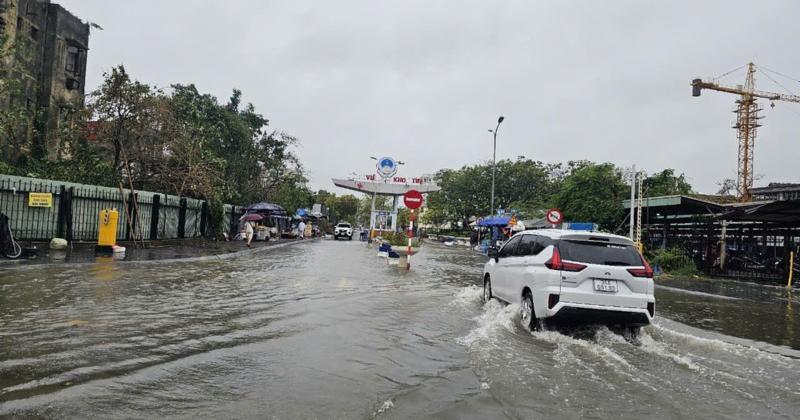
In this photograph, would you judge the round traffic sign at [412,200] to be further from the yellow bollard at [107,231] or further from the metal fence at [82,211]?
the metal fence at [82,211]

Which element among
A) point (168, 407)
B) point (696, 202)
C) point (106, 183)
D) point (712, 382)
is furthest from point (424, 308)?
point (106, 183)

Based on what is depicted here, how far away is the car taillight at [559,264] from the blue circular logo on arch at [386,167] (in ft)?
96.8

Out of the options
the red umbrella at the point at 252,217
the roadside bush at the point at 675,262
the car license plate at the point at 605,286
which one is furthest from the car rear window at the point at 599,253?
the red umbrella at the point at 252,217

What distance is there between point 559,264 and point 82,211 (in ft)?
57.2

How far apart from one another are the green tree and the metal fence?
20.9 metres

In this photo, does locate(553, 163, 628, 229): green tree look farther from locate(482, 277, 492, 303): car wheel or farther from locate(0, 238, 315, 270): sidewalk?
locate(482, 277, 492, 303): car wheel

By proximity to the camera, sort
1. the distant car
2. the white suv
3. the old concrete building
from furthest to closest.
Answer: the distant car, the old concrete building, the white suv

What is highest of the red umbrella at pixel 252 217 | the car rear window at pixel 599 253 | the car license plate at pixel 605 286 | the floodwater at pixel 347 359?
the red umbrella at pixel 252 217

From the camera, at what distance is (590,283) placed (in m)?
7.31

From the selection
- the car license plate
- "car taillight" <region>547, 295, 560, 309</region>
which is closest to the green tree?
the car license plate

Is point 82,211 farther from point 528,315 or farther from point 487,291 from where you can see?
point 528,315

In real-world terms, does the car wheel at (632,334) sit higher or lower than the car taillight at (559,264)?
lower

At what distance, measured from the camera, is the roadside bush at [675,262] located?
2232 centimetres

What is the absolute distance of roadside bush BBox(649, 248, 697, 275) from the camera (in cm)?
2232
